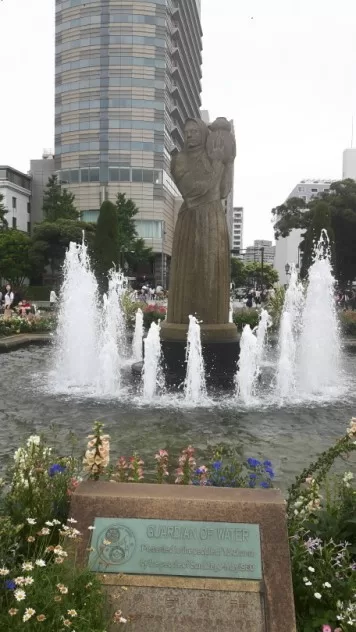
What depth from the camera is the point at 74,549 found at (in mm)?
2836

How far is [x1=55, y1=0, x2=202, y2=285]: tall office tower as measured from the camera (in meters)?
62.7

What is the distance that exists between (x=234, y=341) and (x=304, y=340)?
2859mm

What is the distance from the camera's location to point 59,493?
11.4 ft

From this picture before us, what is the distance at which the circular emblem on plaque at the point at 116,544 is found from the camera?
9.22ft

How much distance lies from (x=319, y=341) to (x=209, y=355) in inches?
137

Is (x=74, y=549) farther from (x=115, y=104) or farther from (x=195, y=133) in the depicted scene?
(x=115, y=104)

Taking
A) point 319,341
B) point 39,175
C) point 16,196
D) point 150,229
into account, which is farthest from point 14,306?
point 39,175

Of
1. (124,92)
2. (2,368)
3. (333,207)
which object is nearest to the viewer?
(2,368)

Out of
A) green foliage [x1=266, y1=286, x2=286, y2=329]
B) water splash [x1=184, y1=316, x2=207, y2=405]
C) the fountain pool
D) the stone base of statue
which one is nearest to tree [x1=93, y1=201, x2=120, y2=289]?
green foliage [x1=266, y1=286, x2=286, y2=329]

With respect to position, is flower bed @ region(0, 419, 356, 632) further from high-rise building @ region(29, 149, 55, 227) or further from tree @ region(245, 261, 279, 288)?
tree @ region(245, 261, 279, 288)

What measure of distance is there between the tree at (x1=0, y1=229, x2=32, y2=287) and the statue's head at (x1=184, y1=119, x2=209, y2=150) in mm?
38023

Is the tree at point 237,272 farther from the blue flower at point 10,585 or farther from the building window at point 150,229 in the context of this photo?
the blue flower at point 10,585

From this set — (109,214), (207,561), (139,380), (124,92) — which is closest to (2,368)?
(139,380)

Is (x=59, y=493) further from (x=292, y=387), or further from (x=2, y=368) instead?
(x=2, y=368)
